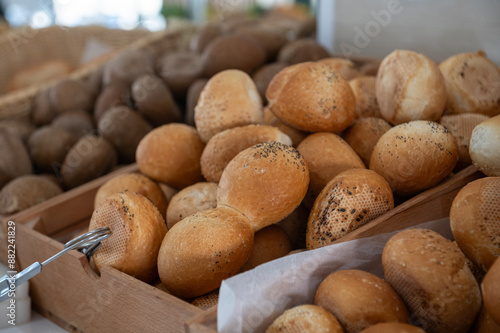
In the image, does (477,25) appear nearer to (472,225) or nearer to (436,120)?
(436,120)

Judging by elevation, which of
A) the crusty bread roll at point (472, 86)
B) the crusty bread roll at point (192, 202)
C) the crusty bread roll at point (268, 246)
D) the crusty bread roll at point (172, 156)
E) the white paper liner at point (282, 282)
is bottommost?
the crusty bread roll at point (268, 246)

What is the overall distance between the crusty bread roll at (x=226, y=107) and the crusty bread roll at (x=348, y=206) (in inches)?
12.5

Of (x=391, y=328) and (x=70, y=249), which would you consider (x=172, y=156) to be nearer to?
(x=70, y=249)

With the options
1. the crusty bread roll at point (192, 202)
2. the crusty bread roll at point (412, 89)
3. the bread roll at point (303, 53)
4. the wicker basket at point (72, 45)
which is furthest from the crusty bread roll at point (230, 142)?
the wicker basket at point (72, 45)

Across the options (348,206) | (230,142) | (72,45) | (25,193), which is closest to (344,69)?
(230,142)

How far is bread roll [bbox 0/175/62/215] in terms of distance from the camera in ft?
4.26

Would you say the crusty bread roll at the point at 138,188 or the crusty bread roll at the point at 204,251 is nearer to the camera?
the crusty bread roll at the point at 204,251

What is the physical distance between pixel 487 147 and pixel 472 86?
34 centimetres

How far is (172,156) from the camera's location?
1.13 m

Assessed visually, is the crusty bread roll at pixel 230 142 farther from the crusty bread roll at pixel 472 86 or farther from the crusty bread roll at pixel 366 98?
the crusty bread roll at pixel 472 86

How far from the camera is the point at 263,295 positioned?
2.40 ft

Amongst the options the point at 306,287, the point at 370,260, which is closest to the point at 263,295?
the point at 306,287

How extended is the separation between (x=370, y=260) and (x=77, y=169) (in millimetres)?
1039

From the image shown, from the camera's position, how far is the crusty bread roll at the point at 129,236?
0.90 m
